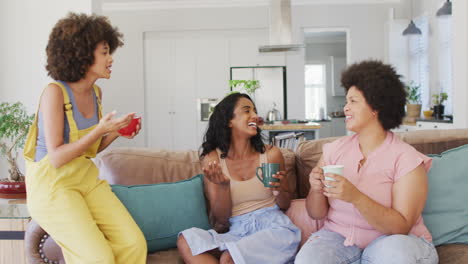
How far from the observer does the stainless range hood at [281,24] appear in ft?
16.1

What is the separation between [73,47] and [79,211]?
63cm

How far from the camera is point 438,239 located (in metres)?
1.80

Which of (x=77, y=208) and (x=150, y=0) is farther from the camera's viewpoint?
(x=150, y=0)

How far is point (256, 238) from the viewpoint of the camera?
5.77 ft

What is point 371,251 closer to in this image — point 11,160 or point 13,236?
point 13,236

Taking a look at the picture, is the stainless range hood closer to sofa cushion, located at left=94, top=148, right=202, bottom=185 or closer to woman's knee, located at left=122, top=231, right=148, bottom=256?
sofa cushion, located at left=94, top=148, right=202, bottom=185

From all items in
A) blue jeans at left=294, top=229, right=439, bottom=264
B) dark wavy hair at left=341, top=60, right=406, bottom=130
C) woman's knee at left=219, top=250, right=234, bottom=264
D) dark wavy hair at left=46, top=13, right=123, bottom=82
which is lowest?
woman's knee at left=219, top=250, right=234, bottom=264

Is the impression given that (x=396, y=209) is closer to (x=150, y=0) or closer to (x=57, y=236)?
(x=57, y=236)

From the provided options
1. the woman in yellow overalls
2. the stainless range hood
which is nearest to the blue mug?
the woman in yellow overalls

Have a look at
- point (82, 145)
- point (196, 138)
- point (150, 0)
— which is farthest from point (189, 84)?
point (82, 145)

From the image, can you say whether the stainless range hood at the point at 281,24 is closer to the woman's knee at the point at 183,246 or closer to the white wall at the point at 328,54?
the woman's knee at the point at 183,246

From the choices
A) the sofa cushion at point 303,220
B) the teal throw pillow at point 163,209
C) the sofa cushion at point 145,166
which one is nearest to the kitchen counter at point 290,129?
the sofa cushion at point 145,166

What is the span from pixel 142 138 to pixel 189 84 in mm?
1298

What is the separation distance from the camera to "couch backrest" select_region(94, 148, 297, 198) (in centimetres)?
208
